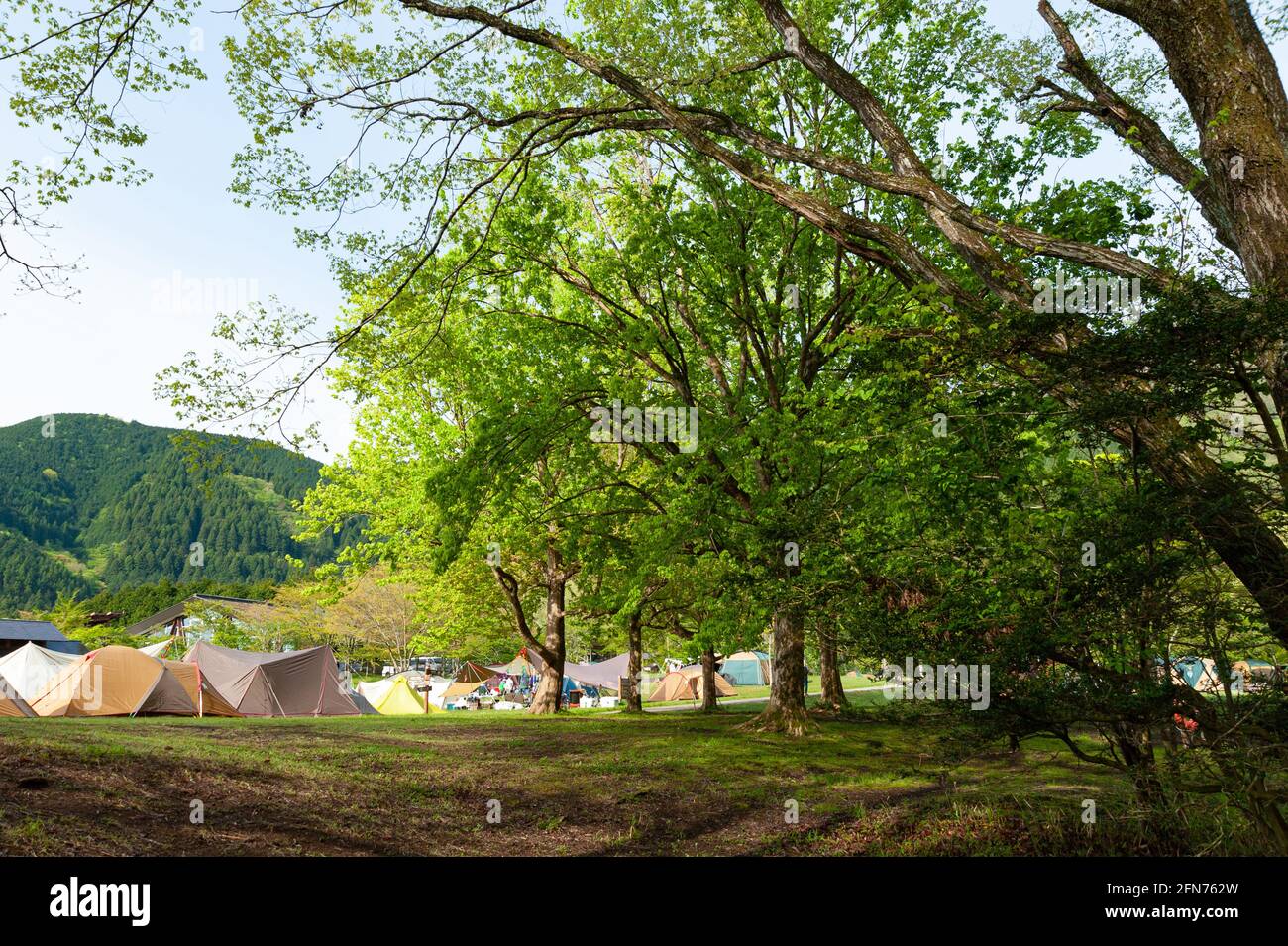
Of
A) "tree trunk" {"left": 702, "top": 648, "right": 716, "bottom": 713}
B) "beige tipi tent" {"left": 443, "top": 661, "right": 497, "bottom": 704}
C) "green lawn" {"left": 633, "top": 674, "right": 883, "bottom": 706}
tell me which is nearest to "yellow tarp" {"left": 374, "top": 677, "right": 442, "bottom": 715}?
"tree trunk" {"left": 702, "top": 648, "right": 716, "bottom": 713}

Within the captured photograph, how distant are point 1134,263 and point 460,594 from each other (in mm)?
22315

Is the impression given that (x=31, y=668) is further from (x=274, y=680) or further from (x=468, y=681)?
(x=468, y=681)

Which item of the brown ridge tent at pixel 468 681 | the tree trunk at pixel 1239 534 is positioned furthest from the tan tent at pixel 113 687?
the brown ridge tent at pixel 468 681

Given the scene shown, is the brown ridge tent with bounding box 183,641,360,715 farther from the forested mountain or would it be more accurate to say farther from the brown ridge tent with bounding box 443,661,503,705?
the forested mountain

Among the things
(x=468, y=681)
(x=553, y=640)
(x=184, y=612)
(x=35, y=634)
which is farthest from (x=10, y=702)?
(x=184, y=612)

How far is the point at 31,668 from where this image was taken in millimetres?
20797

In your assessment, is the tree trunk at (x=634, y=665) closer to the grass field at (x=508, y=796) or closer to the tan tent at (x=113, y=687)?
the grass field at (x=508, y=796)

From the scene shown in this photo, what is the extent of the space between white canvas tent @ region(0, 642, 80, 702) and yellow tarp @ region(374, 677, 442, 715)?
545 inches

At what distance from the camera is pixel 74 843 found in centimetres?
561

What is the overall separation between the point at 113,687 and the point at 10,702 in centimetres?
213

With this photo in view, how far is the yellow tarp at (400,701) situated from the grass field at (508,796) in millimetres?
20052

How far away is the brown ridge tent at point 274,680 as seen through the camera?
2320cm
